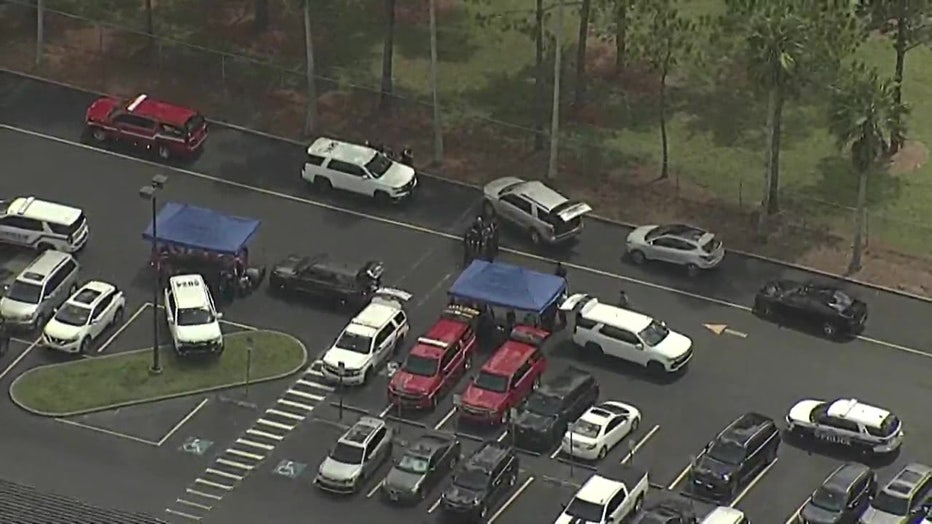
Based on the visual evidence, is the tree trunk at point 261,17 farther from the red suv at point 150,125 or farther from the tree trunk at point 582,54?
the tree trunk at point 582,54

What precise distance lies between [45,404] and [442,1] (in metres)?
38.7

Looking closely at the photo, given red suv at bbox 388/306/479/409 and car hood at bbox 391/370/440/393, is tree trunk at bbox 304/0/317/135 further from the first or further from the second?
car hood at bbox 391/370/440/393

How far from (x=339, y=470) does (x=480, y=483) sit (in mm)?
5176

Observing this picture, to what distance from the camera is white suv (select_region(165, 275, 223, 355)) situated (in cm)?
9200

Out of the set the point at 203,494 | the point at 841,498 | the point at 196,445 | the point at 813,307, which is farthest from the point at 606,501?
the point at 813,307

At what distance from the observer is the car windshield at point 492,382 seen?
8912cm

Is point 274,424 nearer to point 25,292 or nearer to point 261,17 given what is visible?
point 25,292

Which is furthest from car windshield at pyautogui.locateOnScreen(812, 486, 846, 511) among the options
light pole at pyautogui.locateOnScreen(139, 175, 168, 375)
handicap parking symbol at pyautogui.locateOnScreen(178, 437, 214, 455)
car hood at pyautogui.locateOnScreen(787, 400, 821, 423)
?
light pole at pyautogui.locateOnScreen(139, 175, 168, 375)

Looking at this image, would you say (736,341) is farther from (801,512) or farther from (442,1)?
(442,1)

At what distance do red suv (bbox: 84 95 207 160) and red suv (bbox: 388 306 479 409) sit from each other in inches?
745

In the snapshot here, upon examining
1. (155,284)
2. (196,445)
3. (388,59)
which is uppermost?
(388,59)

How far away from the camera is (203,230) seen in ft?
317

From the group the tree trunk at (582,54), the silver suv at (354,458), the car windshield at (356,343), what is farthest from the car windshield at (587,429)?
the tree trunk at (582,54)

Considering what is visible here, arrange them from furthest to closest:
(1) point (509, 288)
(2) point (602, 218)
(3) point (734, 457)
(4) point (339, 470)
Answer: (2) point (602, 218)
(1) point (509, 288)
(3) point (734, 457)
(4) point (339, 470)
